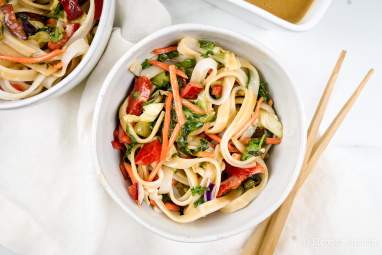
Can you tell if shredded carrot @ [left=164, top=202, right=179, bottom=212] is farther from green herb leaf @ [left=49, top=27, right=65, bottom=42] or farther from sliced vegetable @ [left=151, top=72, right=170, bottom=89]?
green herb leaf @ [left=49, top=27, right=65, bottom=42]

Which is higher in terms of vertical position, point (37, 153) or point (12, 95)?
point (12, 95)

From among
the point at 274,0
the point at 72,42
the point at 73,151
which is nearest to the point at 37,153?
the point at 73,151

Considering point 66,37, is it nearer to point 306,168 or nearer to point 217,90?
point 217,90

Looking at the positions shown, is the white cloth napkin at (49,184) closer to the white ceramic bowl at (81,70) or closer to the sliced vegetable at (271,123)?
the white ceramic bowl at (81,70)

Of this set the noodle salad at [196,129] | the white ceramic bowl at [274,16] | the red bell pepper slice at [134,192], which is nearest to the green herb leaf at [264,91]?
the noodle salad at [196,129]

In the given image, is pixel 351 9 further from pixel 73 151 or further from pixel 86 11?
pixel 73 151

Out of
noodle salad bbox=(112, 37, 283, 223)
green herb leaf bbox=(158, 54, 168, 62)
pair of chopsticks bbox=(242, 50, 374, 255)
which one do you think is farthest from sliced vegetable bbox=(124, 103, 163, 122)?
pair of chopsticks bbox=(242, 50, 374, 255)
